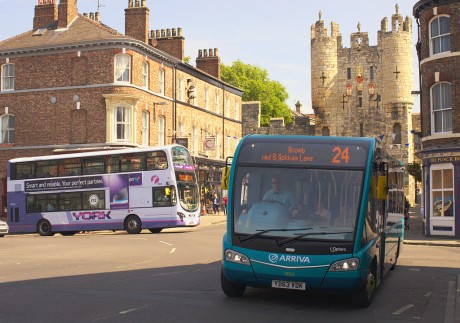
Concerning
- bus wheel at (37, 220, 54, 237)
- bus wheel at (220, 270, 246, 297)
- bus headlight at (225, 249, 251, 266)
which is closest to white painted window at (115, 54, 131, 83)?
bus wheel at (37, 220, 54, 237)

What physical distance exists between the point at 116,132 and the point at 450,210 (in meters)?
21.7

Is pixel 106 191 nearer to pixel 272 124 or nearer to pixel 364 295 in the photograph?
pixel 364 295

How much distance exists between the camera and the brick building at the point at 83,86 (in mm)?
43000

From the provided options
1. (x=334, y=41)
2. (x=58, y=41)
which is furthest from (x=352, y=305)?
(x=334, y=41)

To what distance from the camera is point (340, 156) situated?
34.9ft

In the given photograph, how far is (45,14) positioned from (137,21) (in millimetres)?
6328

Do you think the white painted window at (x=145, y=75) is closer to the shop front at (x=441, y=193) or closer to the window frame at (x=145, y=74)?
the window frame at (x=145, y=74)

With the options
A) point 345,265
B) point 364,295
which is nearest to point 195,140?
point 364,295

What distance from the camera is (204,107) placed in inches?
2181

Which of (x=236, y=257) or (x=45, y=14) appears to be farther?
(x=45, y=14)

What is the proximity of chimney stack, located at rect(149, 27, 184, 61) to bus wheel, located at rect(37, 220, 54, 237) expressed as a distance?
2113cm

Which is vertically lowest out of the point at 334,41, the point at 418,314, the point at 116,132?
the point at 418,314

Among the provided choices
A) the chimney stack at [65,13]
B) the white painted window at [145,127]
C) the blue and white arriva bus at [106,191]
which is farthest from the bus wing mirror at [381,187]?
the chimney stack at [65,13]

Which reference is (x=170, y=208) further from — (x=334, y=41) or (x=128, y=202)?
(x=334, y=41)
